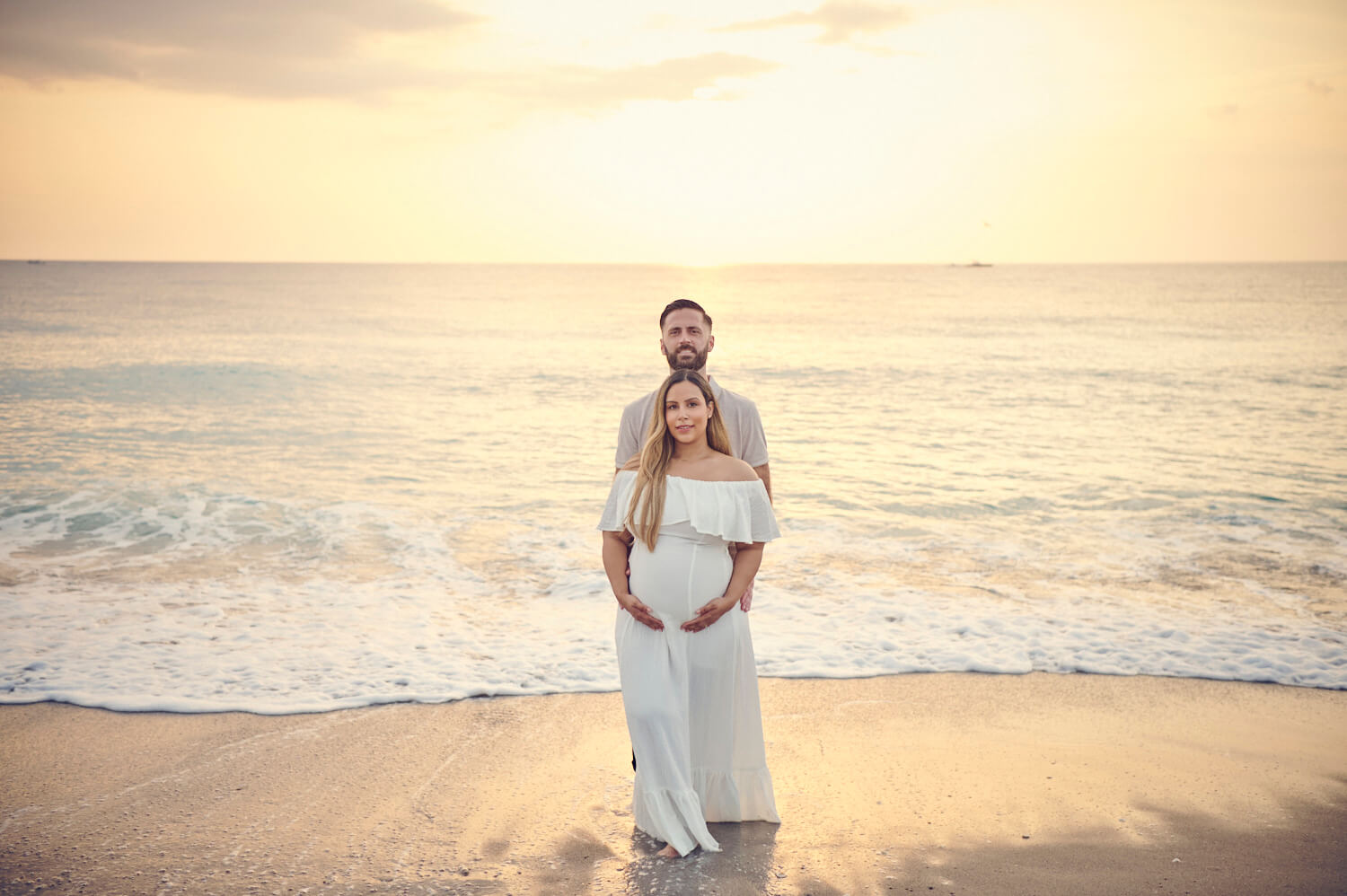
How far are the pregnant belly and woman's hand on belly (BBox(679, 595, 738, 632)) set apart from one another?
0.08 feet

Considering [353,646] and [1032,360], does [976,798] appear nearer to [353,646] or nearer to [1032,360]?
[353,646]

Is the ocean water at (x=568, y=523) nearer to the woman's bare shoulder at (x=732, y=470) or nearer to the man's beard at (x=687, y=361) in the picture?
the woman's bare shoulder at (x=732, y=470)

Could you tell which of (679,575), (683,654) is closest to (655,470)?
(679,575)

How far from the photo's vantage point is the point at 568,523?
10812mm

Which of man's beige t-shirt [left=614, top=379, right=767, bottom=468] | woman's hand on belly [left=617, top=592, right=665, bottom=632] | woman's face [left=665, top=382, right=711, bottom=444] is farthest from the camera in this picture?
man's beige t-shirt [left=614, top=379, right=767, bottom=468]

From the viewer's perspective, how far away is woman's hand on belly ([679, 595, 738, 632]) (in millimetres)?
3652

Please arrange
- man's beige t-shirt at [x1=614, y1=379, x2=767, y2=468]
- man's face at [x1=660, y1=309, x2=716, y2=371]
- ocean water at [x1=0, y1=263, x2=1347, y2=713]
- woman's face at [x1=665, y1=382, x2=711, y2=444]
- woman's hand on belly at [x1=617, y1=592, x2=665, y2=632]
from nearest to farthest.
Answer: woman's face at [x1=665, y1=382, x2=711, y2=444] < woman's hand on belly at [x1=617, y1=592, x2=665, y2=632] < man's face at [x1=660, y1=309, x2=716, y2=371] < man's beige t-shirt at [x1=614, y1=379, x2=767, y2=468] < ocean water at [x1=0, y1=263, x2=1347, y2=713]

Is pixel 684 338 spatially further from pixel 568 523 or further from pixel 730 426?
pixel 568 523

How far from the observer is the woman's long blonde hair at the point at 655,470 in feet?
11.8

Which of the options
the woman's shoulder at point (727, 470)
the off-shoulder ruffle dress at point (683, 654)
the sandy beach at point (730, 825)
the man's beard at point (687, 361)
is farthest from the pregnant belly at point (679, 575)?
the sandy beach at point (730, 825)

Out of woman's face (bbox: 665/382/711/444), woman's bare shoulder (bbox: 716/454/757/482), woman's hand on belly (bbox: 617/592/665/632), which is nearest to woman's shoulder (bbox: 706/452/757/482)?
woman's bare shoulder (bbox: 716/454/757/482)

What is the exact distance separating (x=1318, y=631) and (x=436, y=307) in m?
59.2

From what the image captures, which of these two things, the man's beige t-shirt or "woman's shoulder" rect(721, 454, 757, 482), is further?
the man's beige t-shirt

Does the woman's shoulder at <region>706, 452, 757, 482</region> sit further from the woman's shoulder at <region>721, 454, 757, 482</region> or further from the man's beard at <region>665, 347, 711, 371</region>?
the man's beard at <region>665, 347, 711, 371</region>
